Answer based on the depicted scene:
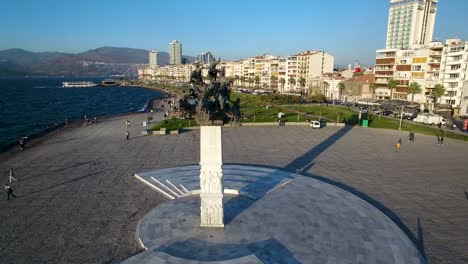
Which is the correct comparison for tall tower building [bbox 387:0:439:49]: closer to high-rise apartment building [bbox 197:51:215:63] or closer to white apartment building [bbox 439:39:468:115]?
white apartment building [bbox 439:39:468:115]

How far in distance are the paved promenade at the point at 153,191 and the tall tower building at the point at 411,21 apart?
113 meters

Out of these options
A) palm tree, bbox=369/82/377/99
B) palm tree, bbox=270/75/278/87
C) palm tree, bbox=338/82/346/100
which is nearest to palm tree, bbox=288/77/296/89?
palm tree, bbox=270/75/278/87

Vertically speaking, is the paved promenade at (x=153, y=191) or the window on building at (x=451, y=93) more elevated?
the window on building at (x=451, y=93)

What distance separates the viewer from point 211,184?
49.8ft

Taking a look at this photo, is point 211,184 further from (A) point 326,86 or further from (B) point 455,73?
(A) point 326,86

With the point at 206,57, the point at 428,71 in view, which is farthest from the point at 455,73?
the point at 206,57

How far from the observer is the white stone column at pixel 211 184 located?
15031mm

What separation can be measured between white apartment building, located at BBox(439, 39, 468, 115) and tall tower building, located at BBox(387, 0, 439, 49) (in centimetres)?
6979

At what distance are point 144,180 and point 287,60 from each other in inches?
4218

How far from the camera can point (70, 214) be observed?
17.7 meters

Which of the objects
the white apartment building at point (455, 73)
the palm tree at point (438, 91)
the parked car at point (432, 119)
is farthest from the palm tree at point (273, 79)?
the parked car at point (432, 119)

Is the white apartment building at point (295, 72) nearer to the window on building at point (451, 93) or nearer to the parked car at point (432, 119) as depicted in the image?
the window on building at point (451, 93)

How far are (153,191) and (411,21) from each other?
14554 centimetres

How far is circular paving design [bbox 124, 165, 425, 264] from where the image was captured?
12938 millimetres
